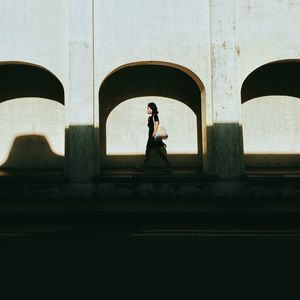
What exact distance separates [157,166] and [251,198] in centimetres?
329

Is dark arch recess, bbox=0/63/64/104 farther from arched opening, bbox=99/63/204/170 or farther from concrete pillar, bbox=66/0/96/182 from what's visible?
concrete pillar, bbox=66/0/96/182

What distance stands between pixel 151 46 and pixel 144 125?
111 inches

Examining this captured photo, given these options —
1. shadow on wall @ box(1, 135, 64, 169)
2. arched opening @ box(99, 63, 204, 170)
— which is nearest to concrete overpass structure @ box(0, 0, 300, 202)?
arched opening @ box(99, 63, 204, 170)

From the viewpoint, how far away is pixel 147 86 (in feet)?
→ 36.4

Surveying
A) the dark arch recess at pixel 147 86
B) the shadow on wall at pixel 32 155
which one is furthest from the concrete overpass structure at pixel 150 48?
the shadow on wall at pixel 32 155

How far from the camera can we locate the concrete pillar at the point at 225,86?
874 centimetres

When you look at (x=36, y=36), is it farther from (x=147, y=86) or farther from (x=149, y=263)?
(x=149, y=263)

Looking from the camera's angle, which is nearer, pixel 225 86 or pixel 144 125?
pixel 225 86

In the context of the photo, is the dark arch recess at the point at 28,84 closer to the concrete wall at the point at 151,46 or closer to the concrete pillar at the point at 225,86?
the concrete wall at the point at 151,46

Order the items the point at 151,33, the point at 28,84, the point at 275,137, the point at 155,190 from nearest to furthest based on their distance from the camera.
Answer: the point at 155,190 < the point at 151,33 < the point at 275,137 < the point at 28,84

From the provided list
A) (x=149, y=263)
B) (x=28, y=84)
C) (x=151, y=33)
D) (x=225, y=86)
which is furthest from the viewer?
(x=28, y=84)

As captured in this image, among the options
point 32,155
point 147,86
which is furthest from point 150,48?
point 32,155

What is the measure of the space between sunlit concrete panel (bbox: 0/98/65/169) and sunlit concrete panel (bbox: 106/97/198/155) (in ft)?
5.24

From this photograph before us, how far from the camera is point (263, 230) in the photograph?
616 cm
